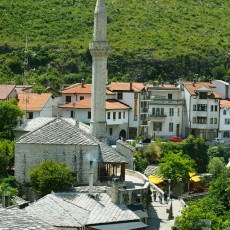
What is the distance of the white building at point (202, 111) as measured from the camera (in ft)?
256

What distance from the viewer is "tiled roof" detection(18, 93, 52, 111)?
6638cm

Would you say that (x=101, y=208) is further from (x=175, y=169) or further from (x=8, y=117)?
(x=8, y=117)

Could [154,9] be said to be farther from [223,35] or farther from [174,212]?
[174,212]

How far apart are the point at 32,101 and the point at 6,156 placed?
965 inches

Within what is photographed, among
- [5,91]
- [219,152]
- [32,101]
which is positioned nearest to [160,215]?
[5,91]

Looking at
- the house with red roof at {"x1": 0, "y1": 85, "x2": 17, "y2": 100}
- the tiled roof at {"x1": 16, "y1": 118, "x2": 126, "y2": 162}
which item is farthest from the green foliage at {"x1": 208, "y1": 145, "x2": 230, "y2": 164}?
the tiled roof at {"x1": 16, "y1": 118, "x2": 126, "y2": 162}

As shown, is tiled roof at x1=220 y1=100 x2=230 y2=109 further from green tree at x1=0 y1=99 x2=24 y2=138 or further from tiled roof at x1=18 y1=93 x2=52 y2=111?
green tree at x1=0 y1=99 x2=24 y2=138

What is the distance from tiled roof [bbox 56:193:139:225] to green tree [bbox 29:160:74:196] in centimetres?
200

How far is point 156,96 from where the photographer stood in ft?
260

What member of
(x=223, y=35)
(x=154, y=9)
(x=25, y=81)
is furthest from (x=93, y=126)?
(x=154, y=9)

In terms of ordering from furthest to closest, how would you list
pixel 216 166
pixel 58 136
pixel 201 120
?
pixel 201 120 < pixel 216 166 < pixel 58 136

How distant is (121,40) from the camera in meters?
119

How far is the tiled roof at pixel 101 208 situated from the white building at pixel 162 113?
39.5 metres

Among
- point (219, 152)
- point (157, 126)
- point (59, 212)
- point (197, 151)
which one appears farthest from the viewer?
point (157, 126)
